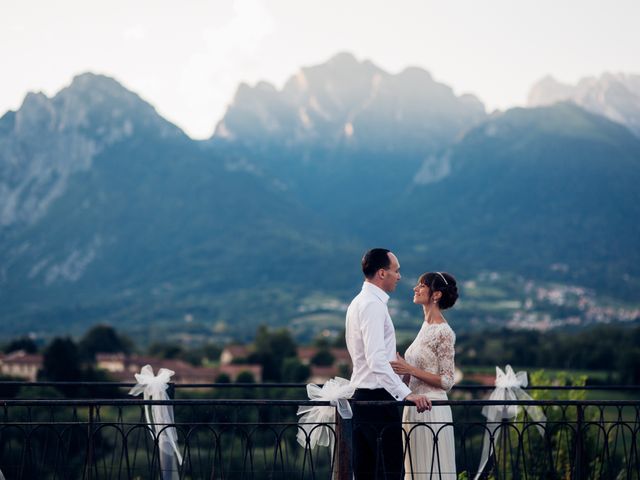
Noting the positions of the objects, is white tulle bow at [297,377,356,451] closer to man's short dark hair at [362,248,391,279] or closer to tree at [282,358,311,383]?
man's short dark hair at [362,248,391,279]

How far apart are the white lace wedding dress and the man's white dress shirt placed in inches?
14.6

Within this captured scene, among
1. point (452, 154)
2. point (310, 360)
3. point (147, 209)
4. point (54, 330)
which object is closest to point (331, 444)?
point (310, 360)

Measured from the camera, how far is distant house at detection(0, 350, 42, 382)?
69.9 metres

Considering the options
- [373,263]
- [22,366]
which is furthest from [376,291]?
[22,366]

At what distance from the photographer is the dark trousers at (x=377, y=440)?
7062 millimetres

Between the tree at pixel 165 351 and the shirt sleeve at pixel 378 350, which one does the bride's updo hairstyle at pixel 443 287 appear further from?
the tree at pixel 165 351

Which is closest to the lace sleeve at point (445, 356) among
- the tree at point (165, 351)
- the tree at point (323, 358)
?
the tree at point (323, 358)

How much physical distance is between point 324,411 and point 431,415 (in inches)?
32.3

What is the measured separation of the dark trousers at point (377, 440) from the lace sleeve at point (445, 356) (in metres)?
0.44

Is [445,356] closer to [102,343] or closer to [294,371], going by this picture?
[294,371]

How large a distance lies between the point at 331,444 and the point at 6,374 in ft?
211

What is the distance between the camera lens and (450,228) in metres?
172

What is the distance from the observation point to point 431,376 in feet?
23.9

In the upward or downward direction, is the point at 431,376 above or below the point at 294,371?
below
